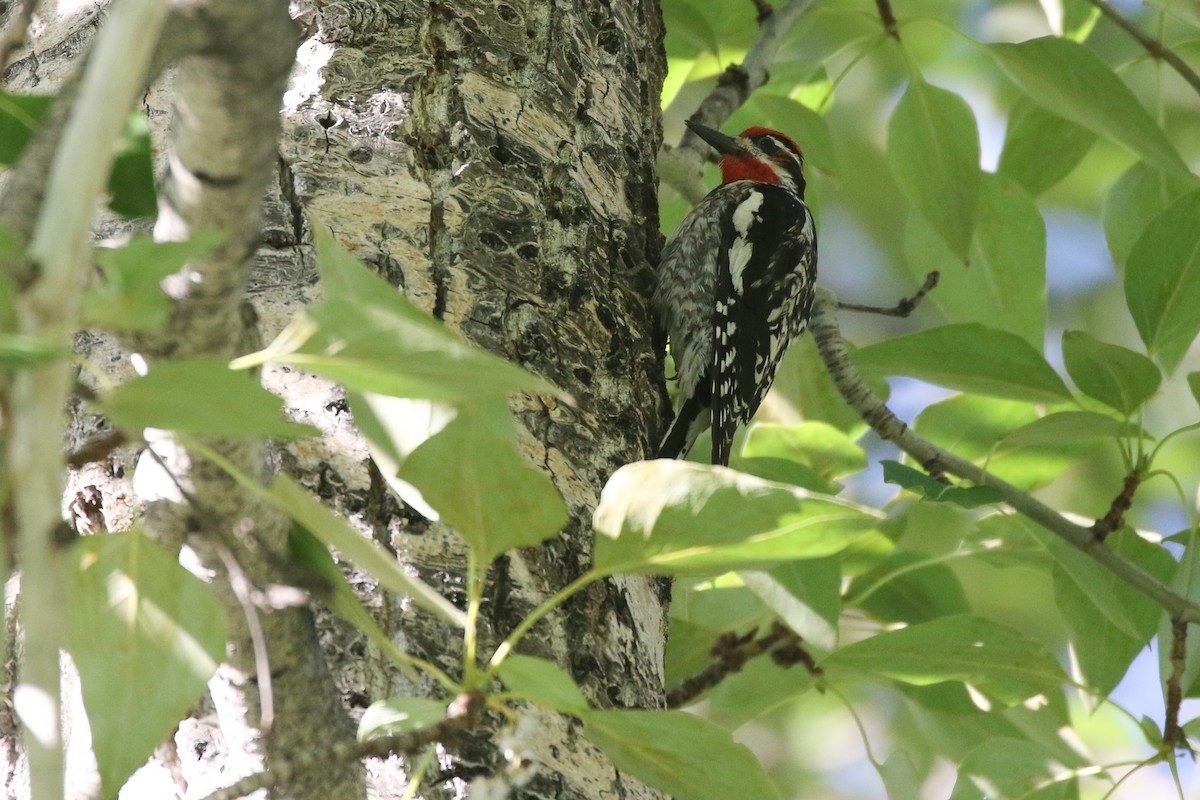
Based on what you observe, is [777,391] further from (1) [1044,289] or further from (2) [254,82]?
(2) [254,82]

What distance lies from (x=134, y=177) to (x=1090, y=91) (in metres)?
1.62

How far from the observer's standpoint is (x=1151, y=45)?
2367 mm

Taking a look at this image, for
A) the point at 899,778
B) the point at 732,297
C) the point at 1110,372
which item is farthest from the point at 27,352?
the point at 732,297

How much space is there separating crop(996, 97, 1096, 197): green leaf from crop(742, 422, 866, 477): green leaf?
76 cm

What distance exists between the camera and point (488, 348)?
1.54 meters

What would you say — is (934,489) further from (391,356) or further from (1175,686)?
(391,356)

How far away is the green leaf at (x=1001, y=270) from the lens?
2363mm

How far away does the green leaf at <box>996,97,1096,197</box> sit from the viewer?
100 inches

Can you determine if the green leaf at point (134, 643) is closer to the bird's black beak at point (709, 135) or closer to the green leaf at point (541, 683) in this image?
the green leaf at point (541, 683)

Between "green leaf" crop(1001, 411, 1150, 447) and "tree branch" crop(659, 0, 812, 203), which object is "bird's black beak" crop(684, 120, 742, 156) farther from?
"green leaf" crop(1001, 411, 1150, 447)

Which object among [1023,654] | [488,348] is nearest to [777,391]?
[1023,654]

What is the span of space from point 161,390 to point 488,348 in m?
0.88

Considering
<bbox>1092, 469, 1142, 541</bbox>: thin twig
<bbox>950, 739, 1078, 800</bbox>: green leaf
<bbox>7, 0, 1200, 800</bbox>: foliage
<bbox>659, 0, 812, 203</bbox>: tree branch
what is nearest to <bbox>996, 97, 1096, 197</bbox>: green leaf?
<bbox>7, 0, 1200, 800</bbox>: foliage

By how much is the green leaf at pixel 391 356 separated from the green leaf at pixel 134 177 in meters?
0.22
